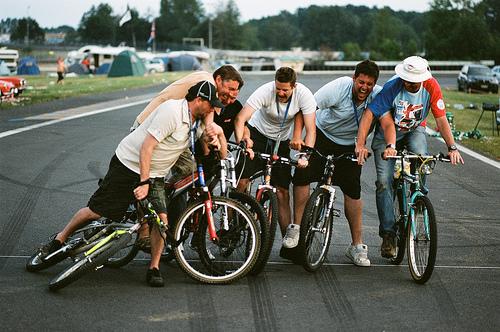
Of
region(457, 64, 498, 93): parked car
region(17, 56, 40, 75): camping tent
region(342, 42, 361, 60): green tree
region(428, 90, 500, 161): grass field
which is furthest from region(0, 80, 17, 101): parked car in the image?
region(342, 42, 361, 60): green tree

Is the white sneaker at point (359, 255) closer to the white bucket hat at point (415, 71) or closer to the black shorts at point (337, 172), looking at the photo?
the black shorts at point (337, 172)

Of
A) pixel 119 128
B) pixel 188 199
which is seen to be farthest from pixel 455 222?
pixel 119 128

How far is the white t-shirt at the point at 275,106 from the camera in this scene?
772 centimetres

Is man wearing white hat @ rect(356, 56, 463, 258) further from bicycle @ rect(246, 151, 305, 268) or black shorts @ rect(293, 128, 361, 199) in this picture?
bicycle @ rect(246, 151, 305, 268)

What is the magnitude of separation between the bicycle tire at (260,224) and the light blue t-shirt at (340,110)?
1.23 metres

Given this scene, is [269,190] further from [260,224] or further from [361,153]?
[361,153]

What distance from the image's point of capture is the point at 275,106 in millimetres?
7828

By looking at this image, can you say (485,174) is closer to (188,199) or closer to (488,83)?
(188,199)

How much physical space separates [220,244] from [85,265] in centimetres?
110

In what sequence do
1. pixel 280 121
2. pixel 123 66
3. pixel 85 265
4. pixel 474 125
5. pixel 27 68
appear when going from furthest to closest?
pixel 27 68
pixel 123 66
pixel 474 125
pixel 280 121
pixel 85 265

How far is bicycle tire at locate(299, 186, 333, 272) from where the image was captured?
25.1 feet

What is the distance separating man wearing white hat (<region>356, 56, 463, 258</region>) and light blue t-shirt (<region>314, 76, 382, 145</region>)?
23 cm

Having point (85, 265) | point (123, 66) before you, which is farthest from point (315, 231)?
point (123, 66)

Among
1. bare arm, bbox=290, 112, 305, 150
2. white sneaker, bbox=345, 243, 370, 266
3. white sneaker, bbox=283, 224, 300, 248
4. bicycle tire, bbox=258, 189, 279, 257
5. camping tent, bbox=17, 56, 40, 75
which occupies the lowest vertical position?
camping tent, bbox=17, 56, 40, 75
